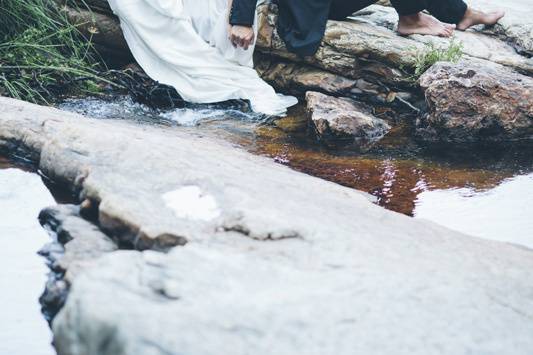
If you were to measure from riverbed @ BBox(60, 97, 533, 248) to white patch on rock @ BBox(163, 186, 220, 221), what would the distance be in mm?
1175

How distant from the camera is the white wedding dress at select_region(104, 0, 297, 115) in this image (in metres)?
4.61

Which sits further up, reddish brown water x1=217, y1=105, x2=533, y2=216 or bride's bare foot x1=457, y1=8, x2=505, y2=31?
bride's bare foot x1=457, y1=8, x2=505, y2=31

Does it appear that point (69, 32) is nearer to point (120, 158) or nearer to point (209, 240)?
point (120, 158)

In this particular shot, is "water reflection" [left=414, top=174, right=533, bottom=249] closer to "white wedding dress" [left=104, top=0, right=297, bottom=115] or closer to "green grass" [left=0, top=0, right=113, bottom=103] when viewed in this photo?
"white wedding dress" [left=104, top=0, right=297, bottom=115]

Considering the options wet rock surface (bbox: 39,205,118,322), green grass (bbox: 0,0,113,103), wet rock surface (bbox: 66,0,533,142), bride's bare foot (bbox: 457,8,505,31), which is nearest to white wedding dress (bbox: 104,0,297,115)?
wet rock surface (bbox: 66,0,533,142)

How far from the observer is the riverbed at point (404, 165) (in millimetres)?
3094

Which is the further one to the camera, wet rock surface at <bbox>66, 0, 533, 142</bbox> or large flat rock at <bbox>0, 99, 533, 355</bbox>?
wet rock surface at <bbox>66, 0, 533, 142</bbox>

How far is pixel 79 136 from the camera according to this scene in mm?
2803

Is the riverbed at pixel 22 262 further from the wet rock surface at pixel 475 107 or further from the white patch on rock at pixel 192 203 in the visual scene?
the wet rock surface at pixel 475 107

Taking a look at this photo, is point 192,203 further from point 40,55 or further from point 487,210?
point 40,55

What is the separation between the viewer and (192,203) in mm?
2271

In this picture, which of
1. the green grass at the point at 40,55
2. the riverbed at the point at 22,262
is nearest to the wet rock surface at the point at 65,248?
the riverbed at the point at 22,262

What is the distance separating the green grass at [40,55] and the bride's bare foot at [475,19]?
2.73m

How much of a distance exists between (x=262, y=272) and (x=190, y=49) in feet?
10.5
